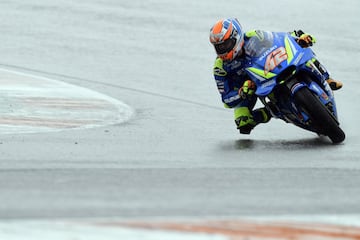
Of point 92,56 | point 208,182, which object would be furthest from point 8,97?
point 208,182

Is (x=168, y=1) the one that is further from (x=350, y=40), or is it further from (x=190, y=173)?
(x=190, y=173)

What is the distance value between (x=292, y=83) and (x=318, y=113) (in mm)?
484

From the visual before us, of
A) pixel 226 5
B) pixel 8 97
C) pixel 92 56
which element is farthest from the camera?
pixel 226 5

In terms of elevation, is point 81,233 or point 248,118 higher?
point 81,233

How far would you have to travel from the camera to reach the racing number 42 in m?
10.9

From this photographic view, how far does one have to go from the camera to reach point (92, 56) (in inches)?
708

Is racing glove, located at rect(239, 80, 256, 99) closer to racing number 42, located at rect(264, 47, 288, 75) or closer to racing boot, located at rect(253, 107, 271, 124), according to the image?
racing number 42, located at rect(264, 47, 288, 75)

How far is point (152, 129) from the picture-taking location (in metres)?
11.8

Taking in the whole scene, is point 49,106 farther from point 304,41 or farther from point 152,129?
point 304,41

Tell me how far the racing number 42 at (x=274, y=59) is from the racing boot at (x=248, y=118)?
2.83 ft

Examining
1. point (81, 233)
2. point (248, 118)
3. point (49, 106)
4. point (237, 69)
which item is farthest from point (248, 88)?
point (81, 233)

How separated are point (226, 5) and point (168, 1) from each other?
1.40m

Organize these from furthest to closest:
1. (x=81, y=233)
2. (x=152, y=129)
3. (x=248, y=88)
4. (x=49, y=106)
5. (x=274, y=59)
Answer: (x=49, y=106), (x=152, y=129), (x=248, y=88), (x=274, y=59), (x=81, y=233)

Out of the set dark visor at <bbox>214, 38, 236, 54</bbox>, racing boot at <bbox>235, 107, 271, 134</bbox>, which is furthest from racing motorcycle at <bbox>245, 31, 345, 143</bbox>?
racing boot at <bbox>235, 107, 271, 134</bbox>
